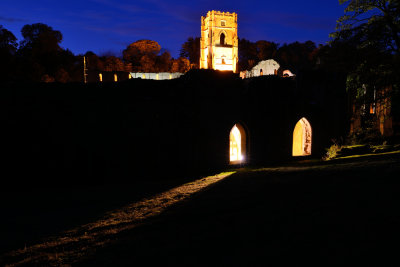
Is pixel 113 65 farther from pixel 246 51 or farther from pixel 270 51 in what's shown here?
pixel 270 51

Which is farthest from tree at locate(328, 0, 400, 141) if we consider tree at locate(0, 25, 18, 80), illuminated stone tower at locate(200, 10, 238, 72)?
illuminated stone tower at locate(200, 10, 238, 72)

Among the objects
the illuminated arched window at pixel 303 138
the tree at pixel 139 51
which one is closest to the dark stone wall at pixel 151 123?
the illuminated arched window at pixel 303 138

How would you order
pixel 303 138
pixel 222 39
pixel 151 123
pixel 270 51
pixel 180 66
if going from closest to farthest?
pixel 151 123 → pixel 303 138 → pixel 222 39 → pixel 180 66 → pixel 270 51

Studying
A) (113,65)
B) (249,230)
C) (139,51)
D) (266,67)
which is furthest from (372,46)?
(139,51)

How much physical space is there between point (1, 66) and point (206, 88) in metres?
21.9

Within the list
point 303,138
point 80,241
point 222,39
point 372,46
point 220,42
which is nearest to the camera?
point 80,241

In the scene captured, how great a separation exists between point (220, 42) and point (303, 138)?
35.8 metres

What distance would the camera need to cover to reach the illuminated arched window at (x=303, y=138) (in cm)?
1972

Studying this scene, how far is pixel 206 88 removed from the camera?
673 inches

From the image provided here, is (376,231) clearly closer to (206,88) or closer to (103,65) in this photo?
(206,88)

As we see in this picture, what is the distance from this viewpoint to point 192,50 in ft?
202

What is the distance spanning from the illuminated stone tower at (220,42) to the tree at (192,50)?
9279 mm

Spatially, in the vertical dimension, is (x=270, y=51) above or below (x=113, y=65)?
above

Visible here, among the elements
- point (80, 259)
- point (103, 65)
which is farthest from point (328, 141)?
point (103, 65)
